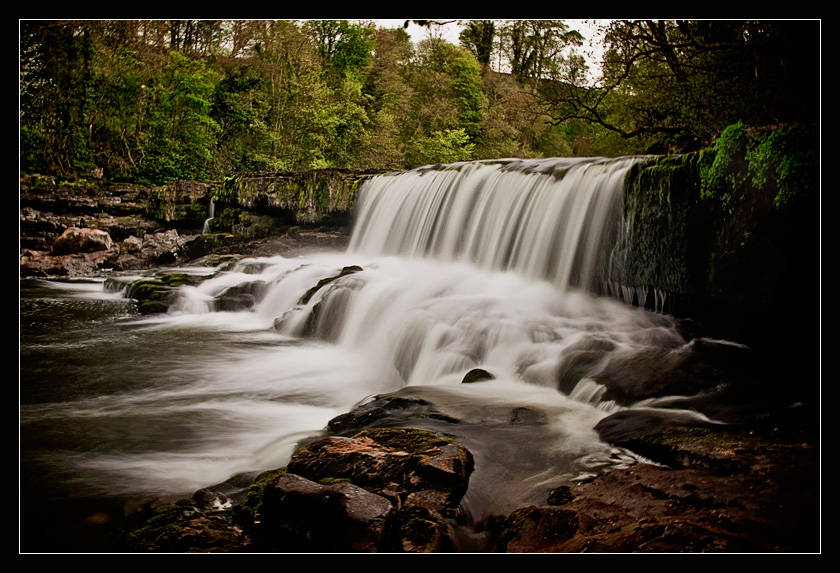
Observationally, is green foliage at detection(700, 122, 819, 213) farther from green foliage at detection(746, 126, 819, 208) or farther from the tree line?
the tree line

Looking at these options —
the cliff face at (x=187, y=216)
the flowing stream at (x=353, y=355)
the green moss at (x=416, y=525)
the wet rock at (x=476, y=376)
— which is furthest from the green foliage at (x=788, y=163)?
the cliff face at (x=187, y=216)

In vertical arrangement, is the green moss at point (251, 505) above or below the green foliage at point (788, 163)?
below

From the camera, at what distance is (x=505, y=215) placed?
26.7ft

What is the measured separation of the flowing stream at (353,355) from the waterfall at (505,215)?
0.03m

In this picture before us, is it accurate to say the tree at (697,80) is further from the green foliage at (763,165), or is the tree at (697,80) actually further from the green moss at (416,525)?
A: the green moss at (416,525)

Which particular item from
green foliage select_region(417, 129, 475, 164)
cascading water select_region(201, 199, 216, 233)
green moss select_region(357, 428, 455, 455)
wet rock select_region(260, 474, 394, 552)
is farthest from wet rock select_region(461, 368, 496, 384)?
cascading water select_region(201, 199, 216, 233)

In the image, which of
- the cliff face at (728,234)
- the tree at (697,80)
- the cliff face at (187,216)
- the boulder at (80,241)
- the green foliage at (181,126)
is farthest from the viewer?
the cliff face at (187,216)

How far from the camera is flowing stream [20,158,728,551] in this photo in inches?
129

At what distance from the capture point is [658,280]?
539 centimetres

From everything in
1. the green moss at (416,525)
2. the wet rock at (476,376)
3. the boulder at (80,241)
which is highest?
the boulder at (80,241)

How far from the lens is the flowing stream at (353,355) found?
328cm

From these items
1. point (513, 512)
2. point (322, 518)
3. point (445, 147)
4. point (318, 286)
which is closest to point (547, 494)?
point (513, 512)

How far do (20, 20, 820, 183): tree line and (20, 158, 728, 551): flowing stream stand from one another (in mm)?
939
